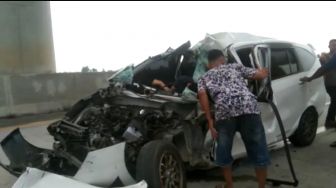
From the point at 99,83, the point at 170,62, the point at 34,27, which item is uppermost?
the point at 170,62

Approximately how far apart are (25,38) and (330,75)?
12206mm

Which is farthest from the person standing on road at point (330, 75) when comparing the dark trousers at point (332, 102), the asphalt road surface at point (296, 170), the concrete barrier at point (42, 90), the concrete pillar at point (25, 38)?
the concrete pillar at point (25, 38)

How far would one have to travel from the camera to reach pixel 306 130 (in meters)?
7.76

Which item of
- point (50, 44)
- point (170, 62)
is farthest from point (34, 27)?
point (170, 62)

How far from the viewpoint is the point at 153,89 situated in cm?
622

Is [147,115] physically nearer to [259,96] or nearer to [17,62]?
[259,96]

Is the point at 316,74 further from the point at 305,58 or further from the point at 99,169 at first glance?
the point at 99,169

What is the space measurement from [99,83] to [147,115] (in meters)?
9.17

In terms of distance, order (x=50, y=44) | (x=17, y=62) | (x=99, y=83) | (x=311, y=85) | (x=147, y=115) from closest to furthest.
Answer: (x=147, y=115) < (x=311, y=85) < (x=99, y=83) < (x=17, y=62) < (x=50, y=44)

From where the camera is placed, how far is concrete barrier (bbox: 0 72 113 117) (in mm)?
→ 12789

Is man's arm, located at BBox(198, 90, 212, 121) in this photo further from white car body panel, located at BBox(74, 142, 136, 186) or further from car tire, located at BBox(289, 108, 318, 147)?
car tire, located at BBox(289, 108, 318, 147)

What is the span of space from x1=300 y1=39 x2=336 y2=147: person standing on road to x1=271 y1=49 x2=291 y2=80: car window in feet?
1.09

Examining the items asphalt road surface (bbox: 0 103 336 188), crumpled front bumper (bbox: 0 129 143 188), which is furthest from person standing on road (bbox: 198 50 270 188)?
crumpled front bumper (bbox: 0 129 143 188)

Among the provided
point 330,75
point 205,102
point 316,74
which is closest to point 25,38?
point 330,75
